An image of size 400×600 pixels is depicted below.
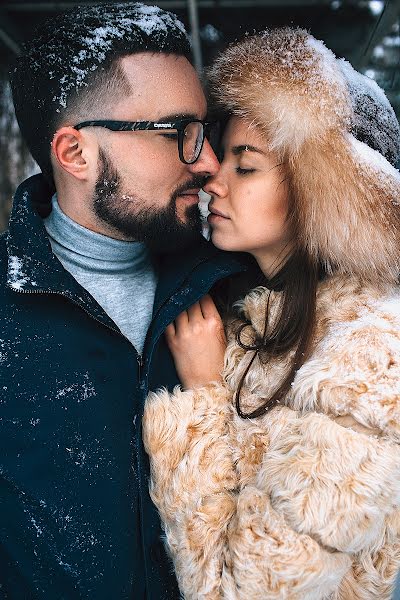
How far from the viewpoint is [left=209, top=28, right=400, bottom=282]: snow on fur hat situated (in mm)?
1538

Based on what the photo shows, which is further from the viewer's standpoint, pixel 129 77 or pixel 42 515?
pixel 129 77

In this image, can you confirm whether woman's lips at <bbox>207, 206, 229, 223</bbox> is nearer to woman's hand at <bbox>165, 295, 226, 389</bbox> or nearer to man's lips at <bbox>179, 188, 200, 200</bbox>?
man's lips at <bbox>179, 188, 200, 200</bbox>

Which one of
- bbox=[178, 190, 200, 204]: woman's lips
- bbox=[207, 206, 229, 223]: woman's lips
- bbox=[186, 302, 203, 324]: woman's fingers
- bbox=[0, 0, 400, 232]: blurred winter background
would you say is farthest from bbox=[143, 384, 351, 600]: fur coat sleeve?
bbox=[0, 0, 400, 232]: blurred winter background

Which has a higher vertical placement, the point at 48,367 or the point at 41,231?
the point at 41,231

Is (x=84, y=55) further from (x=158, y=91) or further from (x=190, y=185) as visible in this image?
(x=190, y=185)

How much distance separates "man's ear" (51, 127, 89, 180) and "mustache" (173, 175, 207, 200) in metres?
0.32

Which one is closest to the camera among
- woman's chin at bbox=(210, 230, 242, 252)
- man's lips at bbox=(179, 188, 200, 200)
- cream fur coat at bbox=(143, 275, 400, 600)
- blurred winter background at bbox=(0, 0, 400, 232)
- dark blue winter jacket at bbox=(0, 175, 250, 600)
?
cream fur coat at bbox=(143, 275, 400, 600)

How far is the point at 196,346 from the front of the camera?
1741mm

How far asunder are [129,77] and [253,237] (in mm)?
679

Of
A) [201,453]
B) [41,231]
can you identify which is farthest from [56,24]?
[201,453]

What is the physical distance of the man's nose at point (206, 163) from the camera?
183cm

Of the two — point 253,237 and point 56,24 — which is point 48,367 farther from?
point 56,24

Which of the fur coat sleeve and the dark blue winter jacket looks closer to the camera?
the fur coat sleeve

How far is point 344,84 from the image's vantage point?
1.57 m
